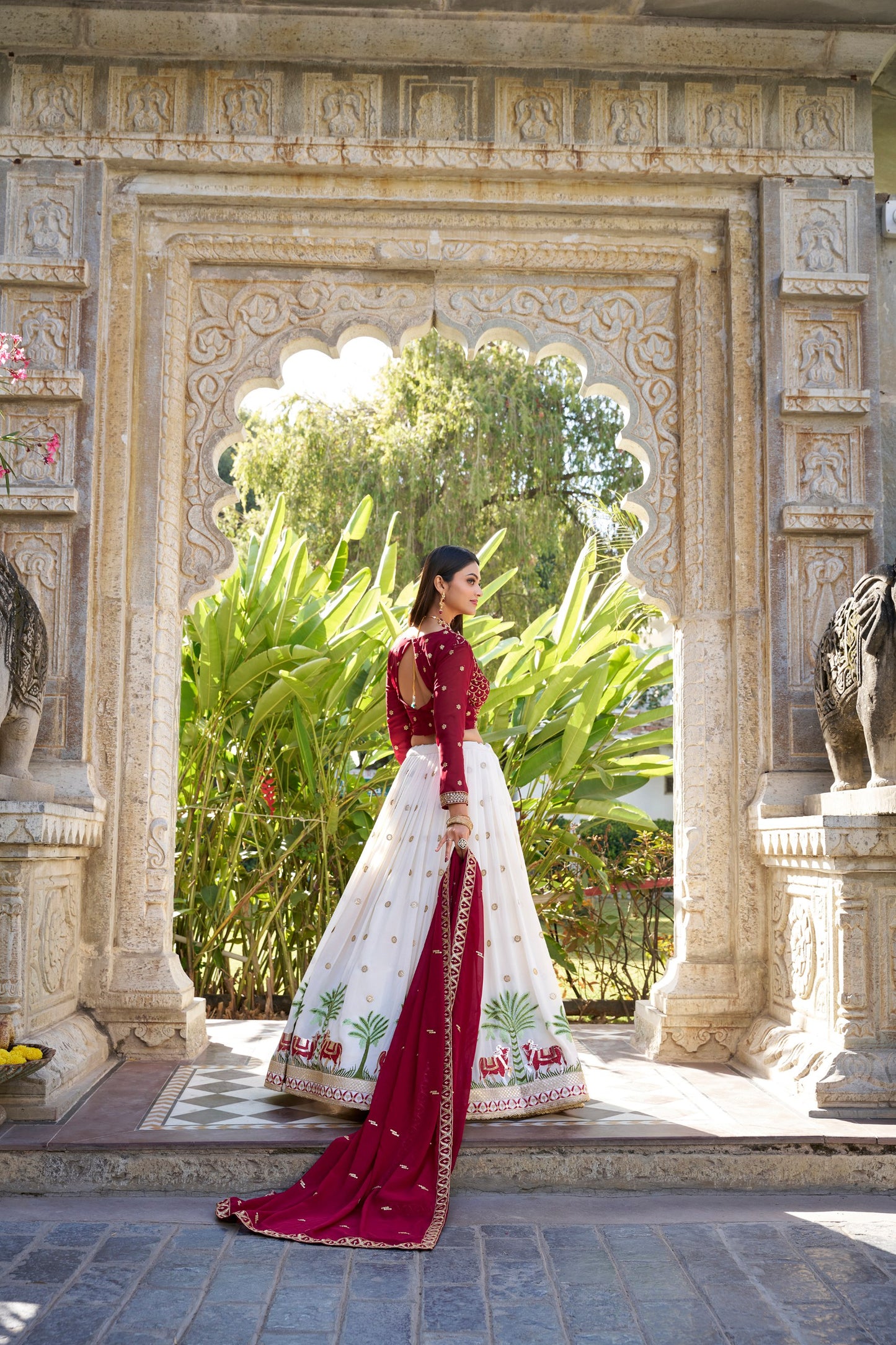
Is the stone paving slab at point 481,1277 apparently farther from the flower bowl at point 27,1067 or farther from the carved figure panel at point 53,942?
the carved figure panel at point 53,942

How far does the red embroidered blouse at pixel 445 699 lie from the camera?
3.09 metres

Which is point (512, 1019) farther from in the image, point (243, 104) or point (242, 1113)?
point (243, 104)

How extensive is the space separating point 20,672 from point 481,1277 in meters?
2.00

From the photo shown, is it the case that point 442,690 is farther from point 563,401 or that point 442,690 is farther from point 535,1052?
point 563,401

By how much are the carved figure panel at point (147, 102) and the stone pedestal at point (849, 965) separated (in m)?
2.99

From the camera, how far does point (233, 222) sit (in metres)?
4.05

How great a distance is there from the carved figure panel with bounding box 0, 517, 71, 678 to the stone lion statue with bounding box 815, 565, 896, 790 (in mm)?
2333

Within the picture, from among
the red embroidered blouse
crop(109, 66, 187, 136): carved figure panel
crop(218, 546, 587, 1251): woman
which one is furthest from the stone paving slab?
crop(109, 66, 187, 136): carved figure panel

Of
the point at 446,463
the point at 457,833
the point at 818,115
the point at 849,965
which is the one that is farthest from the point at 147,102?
the point at 446,463

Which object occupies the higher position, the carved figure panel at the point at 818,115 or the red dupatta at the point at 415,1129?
the carved figure panel at the point at 818,115

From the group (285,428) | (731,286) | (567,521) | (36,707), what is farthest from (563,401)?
(36,707)

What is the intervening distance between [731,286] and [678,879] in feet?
6.54

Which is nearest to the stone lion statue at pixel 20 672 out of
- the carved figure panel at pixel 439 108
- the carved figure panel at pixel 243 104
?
the carved figure panel at pixel 243 104

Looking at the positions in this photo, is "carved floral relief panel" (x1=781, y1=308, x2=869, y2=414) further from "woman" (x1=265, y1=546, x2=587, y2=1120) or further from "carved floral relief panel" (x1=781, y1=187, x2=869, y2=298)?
"woman" (x1=265, y1=546, x2=587, y2=1120)
